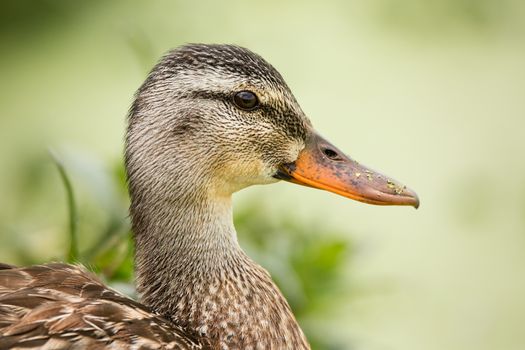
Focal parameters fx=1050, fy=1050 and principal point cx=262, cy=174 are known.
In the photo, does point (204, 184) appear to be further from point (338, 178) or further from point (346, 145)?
point (346, 145)

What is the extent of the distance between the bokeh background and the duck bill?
573mm

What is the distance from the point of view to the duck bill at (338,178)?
2.77 meters

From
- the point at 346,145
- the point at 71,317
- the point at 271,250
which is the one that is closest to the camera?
the point at 71,317

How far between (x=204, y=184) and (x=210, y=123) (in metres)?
0.15

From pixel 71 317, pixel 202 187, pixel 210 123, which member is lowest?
pixel 71 317

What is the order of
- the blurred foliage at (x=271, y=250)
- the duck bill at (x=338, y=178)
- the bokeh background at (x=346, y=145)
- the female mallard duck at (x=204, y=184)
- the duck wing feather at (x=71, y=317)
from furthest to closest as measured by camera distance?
the bokeh background at (x=346, y=145)
the blurred foliage at (x=271, y=250)
the duck bill at (x=338, y=178)
the female mallard duck at (x=204, y=184)
the duck wing feather at (x=71, y=317)

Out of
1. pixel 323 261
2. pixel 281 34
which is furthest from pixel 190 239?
pixel 281 34

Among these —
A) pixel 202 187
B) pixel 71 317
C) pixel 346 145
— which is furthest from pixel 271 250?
pixel 346 145

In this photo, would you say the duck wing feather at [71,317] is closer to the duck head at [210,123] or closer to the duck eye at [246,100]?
the duck head at [210,123]

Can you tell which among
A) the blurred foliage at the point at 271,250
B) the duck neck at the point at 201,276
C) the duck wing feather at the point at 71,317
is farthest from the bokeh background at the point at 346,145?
the duck wing feather at the point at 71,317

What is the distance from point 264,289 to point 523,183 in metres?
2.81

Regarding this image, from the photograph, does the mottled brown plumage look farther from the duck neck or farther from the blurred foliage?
the blurred foliage

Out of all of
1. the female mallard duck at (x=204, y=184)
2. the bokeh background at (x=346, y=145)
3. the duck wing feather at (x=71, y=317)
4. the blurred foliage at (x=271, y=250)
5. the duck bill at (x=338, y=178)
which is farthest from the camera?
the bokeh background at (x=346, y=145)

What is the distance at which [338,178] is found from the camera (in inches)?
110
